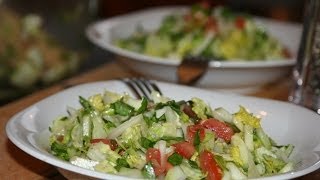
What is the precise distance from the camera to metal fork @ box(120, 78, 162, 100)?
1356 millimetres

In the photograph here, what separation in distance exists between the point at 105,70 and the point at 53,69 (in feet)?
0.90

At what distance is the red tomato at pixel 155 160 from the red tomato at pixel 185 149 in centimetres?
3

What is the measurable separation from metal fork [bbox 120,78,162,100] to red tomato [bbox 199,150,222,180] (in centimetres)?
34

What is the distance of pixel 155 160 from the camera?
103 cm

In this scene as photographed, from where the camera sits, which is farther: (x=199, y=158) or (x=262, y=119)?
(x=262, y=119)

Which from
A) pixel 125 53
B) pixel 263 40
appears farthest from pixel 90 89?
pixel 263 40

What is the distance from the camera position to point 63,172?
3.36 ft

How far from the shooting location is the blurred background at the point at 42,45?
6.01 ft

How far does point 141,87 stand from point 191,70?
213 millimetres

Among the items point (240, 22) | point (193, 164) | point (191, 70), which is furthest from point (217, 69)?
point (193, 164)

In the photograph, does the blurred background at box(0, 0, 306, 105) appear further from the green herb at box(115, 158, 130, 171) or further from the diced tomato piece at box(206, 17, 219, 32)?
the green herb at box(115, 158, 130, 171)

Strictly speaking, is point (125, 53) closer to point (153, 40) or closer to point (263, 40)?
point (153, 40)

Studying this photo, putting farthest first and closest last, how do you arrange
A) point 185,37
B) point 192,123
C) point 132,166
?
1. point 185,37
2. point 192,123
3. point 132,166

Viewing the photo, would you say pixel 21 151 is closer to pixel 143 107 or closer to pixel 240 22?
pixel 143 107
